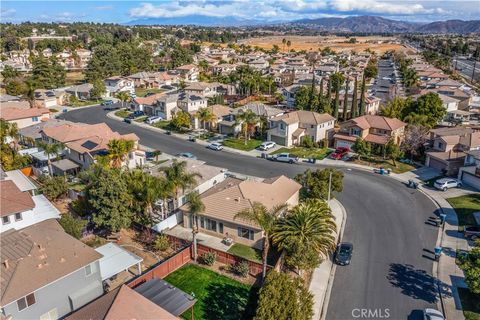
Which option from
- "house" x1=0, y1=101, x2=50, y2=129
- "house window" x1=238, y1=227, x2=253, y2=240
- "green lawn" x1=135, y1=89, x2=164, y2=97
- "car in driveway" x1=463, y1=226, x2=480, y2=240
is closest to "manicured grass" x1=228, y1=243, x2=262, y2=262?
"house window" x1=238, y1=227, x2=253, y2=240

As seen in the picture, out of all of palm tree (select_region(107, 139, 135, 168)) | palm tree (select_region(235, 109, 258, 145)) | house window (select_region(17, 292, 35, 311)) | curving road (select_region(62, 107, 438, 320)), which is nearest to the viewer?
house window (select_region(17, 292, 35, 311))

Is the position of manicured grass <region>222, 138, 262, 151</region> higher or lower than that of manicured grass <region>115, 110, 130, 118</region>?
lower

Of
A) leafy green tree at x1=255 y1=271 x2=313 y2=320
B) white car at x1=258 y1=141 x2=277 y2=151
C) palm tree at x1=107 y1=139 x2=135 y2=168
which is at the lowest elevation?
white car at x1=258 y1=141 x2=277 y2=151

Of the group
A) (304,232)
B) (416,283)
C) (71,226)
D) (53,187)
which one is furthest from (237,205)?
(53,187)

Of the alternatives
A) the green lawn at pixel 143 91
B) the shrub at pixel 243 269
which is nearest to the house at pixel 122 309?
the shrub at pixel 243 269

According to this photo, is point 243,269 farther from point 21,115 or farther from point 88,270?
point 21,115

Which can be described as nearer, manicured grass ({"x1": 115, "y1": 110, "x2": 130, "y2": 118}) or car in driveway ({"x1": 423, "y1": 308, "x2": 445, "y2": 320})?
car in driveway ({"x1": 423, "y1": 308, "x2": 445, "y2": 320})

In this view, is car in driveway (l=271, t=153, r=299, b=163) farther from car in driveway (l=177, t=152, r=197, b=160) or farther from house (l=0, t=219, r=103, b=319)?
house (l=0, t=219, r=103, b=319)

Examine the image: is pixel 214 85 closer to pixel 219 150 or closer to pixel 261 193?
pixel 219 150
